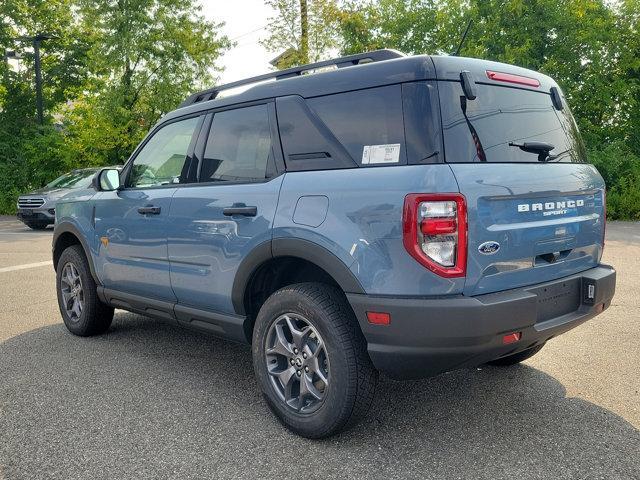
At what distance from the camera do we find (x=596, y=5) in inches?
639

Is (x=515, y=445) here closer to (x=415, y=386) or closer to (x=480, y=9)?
(x=415, y=386)

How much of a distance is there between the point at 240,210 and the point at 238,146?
50 centimetres

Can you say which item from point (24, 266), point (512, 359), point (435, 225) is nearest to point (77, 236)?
point (435, 225)

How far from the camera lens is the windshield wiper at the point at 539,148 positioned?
112 inches

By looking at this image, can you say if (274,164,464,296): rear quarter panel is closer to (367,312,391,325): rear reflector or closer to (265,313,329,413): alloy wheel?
(367,312,391,325): rear reflector

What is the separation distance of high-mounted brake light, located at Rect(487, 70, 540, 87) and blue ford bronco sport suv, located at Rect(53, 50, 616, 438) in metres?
0.01

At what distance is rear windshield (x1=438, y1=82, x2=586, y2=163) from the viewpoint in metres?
2.59

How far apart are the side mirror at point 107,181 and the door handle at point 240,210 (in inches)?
60.9

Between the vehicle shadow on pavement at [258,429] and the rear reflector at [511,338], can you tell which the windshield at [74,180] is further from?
the rear reflector at [511,338]

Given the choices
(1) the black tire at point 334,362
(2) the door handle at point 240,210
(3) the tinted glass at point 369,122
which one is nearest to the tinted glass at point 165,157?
(2) the door handle at point 240,210

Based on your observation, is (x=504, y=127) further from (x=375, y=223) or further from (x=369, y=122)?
(x=375, y=223)

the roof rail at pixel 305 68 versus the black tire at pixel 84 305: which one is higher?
the roof rail at pixel 305 68

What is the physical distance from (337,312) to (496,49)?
1607 centimetres

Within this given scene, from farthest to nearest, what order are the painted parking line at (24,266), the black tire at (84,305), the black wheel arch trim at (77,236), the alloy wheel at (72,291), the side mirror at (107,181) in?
the painted parking line at (24,266)
the alloy wheel at (72,291)
the black tire at (84,305)
the black wheel arch trim at (77,236)
the side mirror at (107,181)
